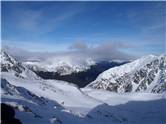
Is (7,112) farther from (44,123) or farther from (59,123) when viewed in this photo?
(59,123)

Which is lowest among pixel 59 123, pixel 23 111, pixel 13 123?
pixel 59 123

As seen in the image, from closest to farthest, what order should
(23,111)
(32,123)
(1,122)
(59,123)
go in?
(1,122)
(32,123)
(23,111)
(59,123)

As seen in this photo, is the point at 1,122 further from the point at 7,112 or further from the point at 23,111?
the point at 23,111

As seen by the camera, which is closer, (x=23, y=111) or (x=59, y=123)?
(x=23, y=111)

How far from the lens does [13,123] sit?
6762 cm

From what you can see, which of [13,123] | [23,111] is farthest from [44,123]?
[13,123]

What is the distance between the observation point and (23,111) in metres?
170

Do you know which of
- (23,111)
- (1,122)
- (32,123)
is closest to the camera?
(1,122)

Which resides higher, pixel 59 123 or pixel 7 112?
pixel 7 112

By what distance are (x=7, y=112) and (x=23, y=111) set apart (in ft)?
343

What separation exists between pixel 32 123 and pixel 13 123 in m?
93.5

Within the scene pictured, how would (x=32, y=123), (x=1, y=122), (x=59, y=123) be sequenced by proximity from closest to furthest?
(x=1, y=122)
(x=32, y=123)
(x=59, y=123)

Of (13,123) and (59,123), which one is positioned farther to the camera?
(59,123)

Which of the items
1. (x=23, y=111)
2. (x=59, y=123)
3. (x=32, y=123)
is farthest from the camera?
(x=59, y=123)
